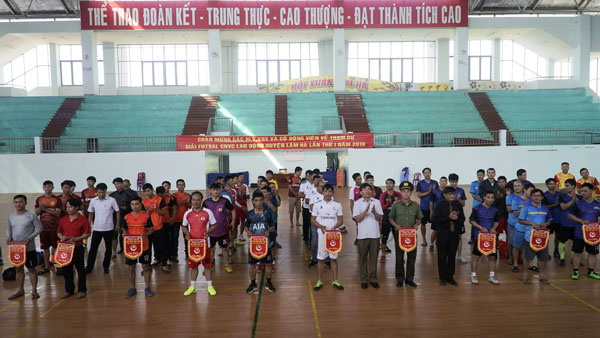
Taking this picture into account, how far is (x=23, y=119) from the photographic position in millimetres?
24781

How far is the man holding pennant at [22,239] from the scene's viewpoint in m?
6.34

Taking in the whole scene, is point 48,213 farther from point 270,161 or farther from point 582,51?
point 582,51

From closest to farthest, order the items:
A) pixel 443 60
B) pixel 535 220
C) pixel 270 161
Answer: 1. pixel 535 220
2. pixel 270 161
3. pixel 443 60

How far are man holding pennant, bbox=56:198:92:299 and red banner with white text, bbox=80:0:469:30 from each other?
77.0 feet

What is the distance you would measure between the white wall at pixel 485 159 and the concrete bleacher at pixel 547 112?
113 centimetres

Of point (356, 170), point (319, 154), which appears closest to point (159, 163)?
point (319, 154)

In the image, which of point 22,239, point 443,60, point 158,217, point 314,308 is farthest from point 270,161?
point 443,60

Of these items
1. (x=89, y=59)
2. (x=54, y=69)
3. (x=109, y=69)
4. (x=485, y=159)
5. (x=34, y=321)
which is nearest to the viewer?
(x=34, y=321)

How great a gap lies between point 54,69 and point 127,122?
1307 centimetres

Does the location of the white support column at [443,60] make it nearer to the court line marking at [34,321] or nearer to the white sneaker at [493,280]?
the white sneaker at [493,280]

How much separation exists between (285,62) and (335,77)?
21.3ft

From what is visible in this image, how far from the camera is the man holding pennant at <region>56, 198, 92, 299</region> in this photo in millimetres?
6375

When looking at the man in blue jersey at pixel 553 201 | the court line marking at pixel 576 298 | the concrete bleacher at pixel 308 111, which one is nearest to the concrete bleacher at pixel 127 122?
the concrete bleacher at pixel 308 111

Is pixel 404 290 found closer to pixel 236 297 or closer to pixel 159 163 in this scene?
pixel 236 297
